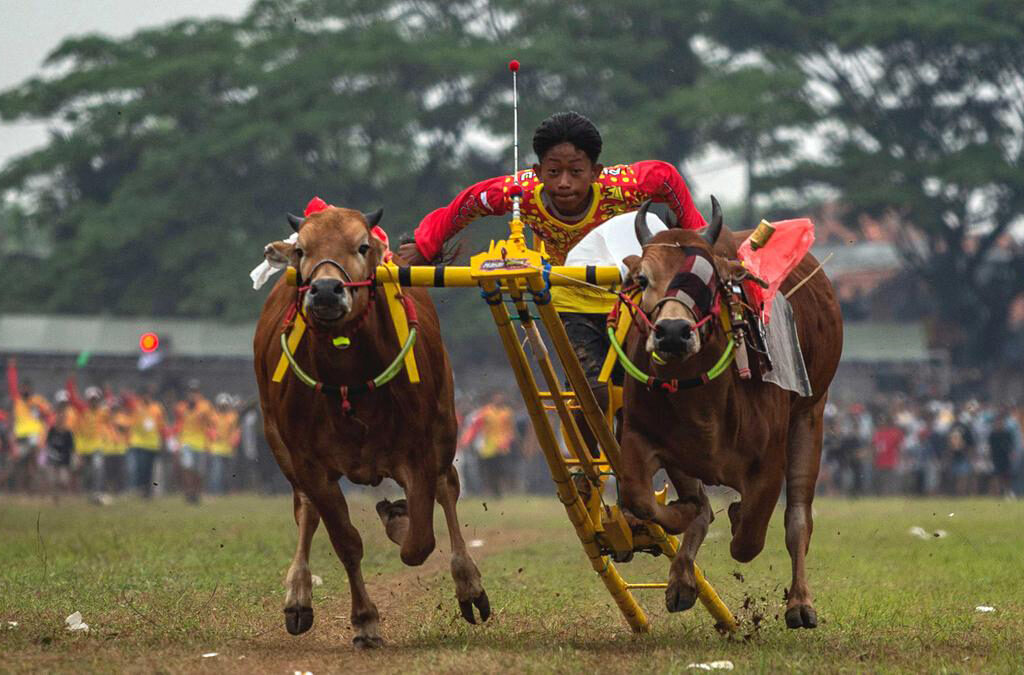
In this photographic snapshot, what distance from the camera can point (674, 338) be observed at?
7.71m

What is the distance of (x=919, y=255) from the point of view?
43031 mm

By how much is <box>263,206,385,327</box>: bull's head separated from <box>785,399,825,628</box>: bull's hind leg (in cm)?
280

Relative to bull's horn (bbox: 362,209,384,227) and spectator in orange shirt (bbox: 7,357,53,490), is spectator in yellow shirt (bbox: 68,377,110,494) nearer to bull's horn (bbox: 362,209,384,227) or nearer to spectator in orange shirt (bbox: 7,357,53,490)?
spectator in orange shirt (bbox: 7,357,53,490)

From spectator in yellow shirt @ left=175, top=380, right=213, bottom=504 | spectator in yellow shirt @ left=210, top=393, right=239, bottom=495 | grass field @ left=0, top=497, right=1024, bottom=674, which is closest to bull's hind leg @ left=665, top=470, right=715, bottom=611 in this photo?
grass field @ left=0, top=497, right=1024, bottom=674

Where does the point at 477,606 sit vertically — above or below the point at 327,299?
below

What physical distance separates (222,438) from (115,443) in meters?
2.00

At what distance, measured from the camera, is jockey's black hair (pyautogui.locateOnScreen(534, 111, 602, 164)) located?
905 centimetres

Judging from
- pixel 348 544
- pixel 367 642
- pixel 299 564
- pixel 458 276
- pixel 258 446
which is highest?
pixel 458 276

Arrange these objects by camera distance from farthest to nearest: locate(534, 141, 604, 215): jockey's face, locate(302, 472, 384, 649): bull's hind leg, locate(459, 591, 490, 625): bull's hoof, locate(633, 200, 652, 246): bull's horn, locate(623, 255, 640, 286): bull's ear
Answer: locate(534, 141, 604, 215): jockey's face, locate(459, 591, 490, 625): bull's hoof, locate(302, 472, 384, 649): bull's hind leg, locate(633, 200, 652, 246): bull's horn, locate(623, 255, 640, 286): bull's ear

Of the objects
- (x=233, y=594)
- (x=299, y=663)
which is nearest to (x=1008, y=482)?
(x=233, y=594)

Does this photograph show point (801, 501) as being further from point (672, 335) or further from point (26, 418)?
point (26, 418)

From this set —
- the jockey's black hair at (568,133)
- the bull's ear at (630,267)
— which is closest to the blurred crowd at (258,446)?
the jockey's black hair at (568,133)

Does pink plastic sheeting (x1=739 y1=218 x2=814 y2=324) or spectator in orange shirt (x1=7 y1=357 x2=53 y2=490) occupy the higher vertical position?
pink plastic sheeting (x1=739 y1=218 x2=814 y2=324)

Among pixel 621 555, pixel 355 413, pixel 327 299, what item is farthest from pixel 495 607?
pixel 327 299
